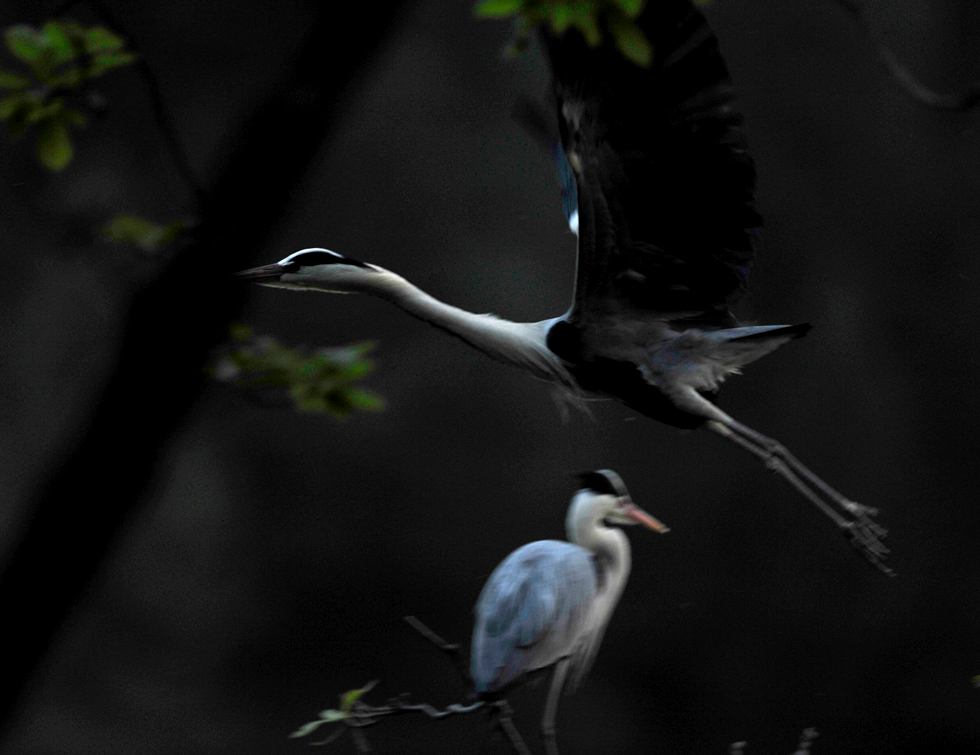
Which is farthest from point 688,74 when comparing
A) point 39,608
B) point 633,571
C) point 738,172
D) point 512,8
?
point 633,571

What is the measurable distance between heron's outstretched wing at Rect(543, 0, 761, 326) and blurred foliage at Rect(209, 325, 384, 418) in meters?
0.20

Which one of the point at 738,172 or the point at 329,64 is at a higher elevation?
the point at 329,64

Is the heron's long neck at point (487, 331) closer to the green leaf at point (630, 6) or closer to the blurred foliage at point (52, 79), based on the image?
the blurred foliage at point (52, 79)

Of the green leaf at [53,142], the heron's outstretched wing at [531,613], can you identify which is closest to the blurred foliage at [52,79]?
the green leaf at [53,142]

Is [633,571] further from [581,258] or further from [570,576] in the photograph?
[581,258]

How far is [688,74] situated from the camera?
1147 mm

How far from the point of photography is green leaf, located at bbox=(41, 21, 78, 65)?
107cm

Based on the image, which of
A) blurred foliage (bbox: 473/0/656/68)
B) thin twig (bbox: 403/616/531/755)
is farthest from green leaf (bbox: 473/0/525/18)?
thin twig (bbox: 403/616/531/755)

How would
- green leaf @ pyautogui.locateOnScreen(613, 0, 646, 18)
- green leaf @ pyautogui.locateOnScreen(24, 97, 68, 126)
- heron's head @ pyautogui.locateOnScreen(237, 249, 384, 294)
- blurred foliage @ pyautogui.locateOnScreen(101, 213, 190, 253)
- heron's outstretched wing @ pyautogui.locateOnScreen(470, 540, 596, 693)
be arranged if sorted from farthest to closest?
1. heron's outstretched wing @ pyautogui.locateOnScreen(470, 540, 596, 693)
2. blurred foliage @ pyautogui.locateOnScreen(101, 213, 190, 253)
3. heron's head @ pyautogui.locateOnScreen(237, 249, 384, 294)
4. green leaf @ pyautogui.locateOnScreen(24, 97, 68, 126)
5. green leaf @ pyautogui.locateOnScreen(613, 0, 646, 18)

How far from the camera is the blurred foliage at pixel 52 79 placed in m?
1.07

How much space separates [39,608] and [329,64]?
0.27 m

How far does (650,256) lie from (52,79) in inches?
19.3

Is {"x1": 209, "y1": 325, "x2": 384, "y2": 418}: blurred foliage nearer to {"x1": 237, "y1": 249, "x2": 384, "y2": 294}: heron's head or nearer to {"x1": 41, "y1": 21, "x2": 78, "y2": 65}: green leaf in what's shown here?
{"x1": 237, "y1": 249, "x2": 384, "y2": 294}: heron's head

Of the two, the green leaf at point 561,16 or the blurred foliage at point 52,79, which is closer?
the green leaf at point 561,16
